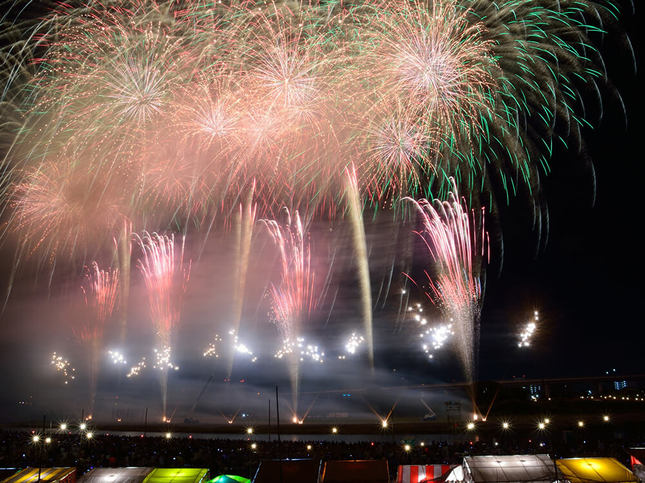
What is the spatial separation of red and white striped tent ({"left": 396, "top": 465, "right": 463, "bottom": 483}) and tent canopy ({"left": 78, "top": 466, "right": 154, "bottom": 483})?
881 cm

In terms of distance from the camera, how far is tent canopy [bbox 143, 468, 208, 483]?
48.2 ft

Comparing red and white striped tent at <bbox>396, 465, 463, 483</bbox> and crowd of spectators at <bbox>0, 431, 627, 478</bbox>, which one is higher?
crowd of spectators at <bbox>0, 431, 627, 478</bbox>

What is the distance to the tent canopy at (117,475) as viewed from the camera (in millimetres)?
14641

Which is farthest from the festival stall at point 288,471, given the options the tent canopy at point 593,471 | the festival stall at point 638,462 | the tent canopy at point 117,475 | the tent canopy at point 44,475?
the festival stall at point 638,462

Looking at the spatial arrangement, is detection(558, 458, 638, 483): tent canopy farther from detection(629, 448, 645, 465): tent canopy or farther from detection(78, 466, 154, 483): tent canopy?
detection(78, 466, 154, 483): tent canopy

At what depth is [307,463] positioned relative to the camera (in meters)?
14.6

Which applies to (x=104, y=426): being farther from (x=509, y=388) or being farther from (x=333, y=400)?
(x=509, y=388)

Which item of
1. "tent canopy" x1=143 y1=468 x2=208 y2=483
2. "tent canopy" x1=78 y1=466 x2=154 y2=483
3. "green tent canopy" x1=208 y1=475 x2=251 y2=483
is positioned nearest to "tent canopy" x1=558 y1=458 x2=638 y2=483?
"green tent canopy" x1=208 y1=475 x2=251 y2=483

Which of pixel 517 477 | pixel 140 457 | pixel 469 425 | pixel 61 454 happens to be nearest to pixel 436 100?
pixel 517 477

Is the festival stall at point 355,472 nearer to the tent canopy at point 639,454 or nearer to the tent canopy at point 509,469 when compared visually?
the tent canopy at point 509,469

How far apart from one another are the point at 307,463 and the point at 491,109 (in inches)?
543

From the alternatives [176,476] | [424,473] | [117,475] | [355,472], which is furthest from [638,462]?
[117,475]

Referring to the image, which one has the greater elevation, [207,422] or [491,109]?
[491,109]

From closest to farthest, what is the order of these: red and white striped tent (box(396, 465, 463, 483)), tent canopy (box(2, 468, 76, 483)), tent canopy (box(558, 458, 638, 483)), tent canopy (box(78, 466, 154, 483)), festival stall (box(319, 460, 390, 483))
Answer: tent canopy (box(558, 458, 638, 483)) < festival stall (box(319, 460, 390, 483)) < tent canopy (box(2, 468, 76, 483)) < tent canopy (box(78, 466, 154, 483)) < red and white striped tent (box(396, 465, 463, 483))
